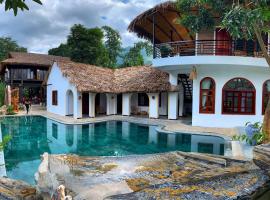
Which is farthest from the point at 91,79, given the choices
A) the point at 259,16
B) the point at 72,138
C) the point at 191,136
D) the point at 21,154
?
the point at 259,16

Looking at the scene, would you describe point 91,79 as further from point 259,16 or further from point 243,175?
point 243,175

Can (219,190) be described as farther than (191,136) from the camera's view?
No

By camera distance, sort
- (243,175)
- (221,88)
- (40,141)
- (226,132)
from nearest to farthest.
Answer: (243,175) < (40,141) < (226,132) < (221,88)

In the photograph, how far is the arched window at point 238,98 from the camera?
1816 centimetres

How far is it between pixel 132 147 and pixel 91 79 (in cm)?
1240

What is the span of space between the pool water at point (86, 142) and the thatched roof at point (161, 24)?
701cm

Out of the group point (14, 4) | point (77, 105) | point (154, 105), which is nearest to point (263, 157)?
point (14, 4)

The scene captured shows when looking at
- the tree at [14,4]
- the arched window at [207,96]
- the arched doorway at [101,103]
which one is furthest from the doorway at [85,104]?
the tree at [14,4]

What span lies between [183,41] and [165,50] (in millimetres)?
2059

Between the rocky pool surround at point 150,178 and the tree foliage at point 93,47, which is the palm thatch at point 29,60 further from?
the rocky pool surround at point 150,178

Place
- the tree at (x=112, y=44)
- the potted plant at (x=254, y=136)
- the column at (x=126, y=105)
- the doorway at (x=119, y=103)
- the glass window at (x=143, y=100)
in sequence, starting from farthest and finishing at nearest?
the tree at (x=112, y=44) < the doorway at (x=119, y=103) < the glass window at (x=143, y=100) < the column at (x=126, y=105) < the potted plant at (x=254, y=136)

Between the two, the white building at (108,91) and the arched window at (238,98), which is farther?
the white building at (108,91)

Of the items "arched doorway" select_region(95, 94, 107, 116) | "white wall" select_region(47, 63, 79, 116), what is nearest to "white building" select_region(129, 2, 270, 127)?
"white wall" select_region(47, 63, 79, 116)

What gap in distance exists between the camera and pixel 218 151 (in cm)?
1220
